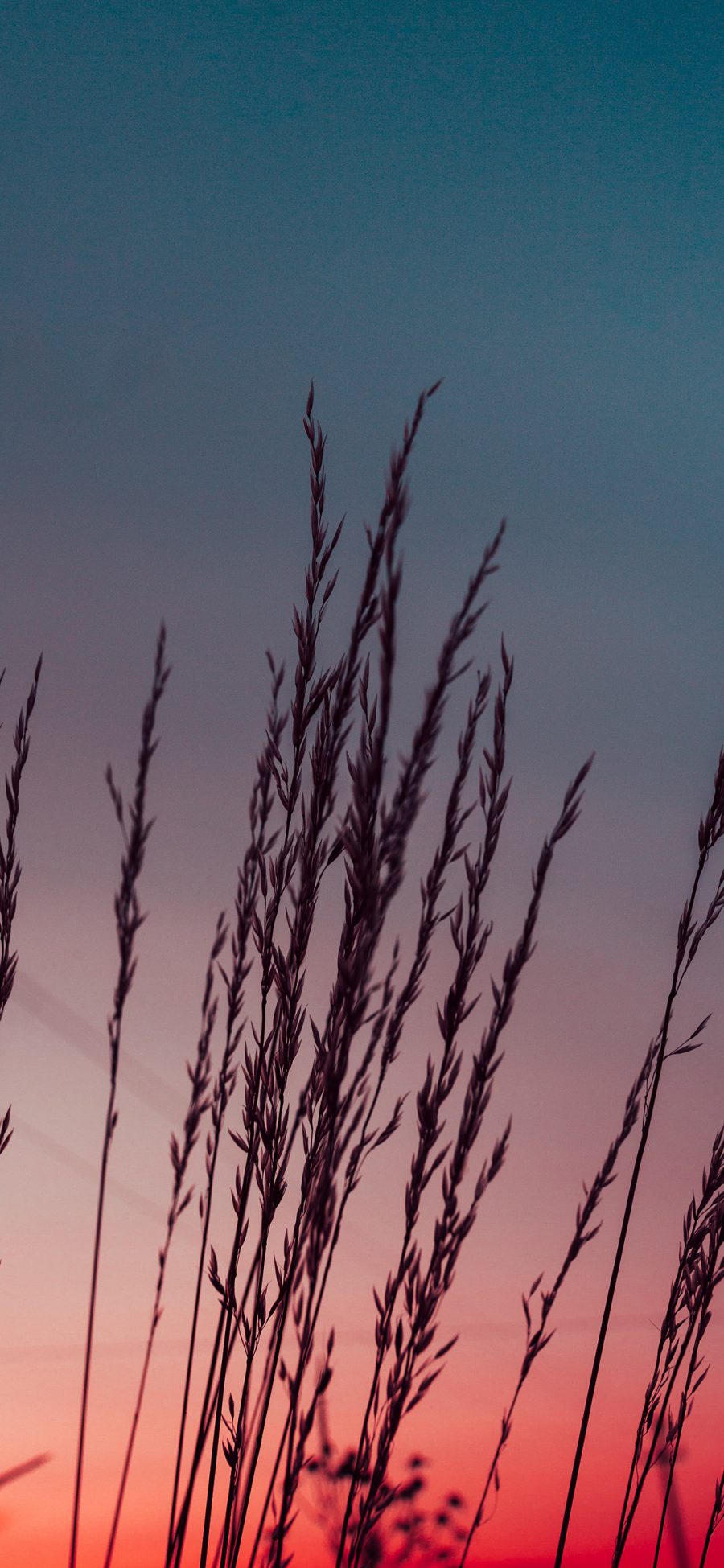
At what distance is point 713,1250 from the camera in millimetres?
1446

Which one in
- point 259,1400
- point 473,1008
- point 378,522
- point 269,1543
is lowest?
point 269,1543

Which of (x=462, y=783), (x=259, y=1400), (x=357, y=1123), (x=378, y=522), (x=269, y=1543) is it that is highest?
(x=378, y=522)

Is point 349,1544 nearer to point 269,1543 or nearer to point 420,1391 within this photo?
point 269,1543

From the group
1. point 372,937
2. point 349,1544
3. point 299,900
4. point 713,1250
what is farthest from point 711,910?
point 349,1544

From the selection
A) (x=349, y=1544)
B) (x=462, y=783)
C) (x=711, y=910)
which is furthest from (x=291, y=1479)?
(x=711, y=910)

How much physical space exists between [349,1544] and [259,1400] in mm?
221

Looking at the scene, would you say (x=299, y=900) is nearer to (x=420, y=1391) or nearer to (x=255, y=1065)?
(x=255, y=1065)

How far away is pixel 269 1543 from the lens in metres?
1.05

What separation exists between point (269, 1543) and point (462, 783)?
78 centimetres

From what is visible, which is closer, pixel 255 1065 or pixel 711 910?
pixel 255 1065

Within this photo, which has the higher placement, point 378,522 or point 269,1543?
point 378,522

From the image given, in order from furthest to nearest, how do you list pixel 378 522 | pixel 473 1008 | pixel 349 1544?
pixel 349 1544, pixel 473 1008, pixel 378 522

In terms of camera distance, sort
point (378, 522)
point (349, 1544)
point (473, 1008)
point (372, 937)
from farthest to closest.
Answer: point (349, 1544)
point (473, 1008)
point (378, 522)
point (372, 937)

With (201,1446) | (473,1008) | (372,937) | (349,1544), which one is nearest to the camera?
(372,937)
